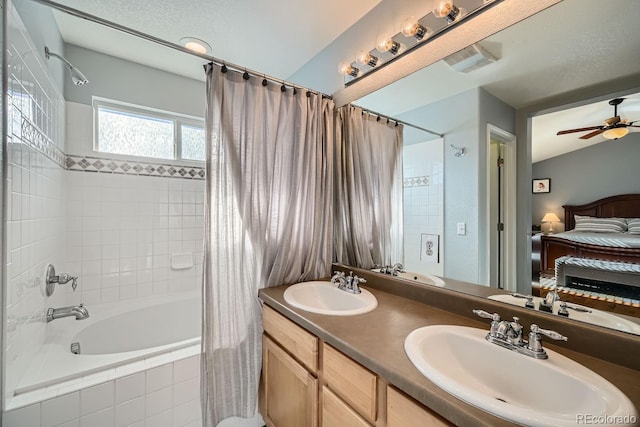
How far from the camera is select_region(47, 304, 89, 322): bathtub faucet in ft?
4.99

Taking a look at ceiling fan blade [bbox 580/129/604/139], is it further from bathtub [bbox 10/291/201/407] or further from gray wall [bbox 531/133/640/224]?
bathtub [bbox 10/291/201/407]

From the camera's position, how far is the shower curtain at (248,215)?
1.38 metres

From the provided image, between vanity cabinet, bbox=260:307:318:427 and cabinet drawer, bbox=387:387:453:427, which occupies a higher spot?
cabinet drawer, bbox=387:387:453:427

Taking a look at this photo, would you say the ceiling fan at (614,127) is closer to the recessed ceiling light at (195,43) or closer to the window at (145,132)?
the recessed ceiling light at (195,43)

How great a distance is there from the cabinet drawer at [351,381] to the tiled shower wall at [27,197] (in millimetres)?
1299

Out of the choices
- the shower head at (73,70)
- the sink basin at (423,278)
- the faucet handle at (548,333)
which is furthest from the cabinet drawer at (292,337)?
the shower head at (73,70)

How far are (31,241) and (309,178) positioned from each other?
1.49 m

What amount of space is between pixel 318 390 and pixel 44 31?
8.00 ft

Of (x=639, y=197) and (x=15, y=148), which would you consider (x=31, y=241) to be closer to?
(x=15, y=148)

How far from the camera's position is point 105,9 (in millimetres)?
1561

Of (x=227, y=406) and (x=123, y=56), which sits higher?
(x=123, y=56)

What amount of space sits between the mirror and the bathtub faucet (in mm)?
1926

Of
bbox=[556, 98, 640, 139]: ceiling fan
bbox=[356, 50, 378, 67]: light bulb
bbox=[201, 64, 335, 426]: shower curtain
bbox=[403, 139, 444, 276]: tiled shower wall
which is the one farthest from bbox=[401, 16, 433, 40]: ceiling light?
bbox=[556, 98, 640, 139]: ceiling fan

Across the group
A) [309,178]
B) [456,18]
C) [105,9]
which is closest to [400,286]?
[309,178]
